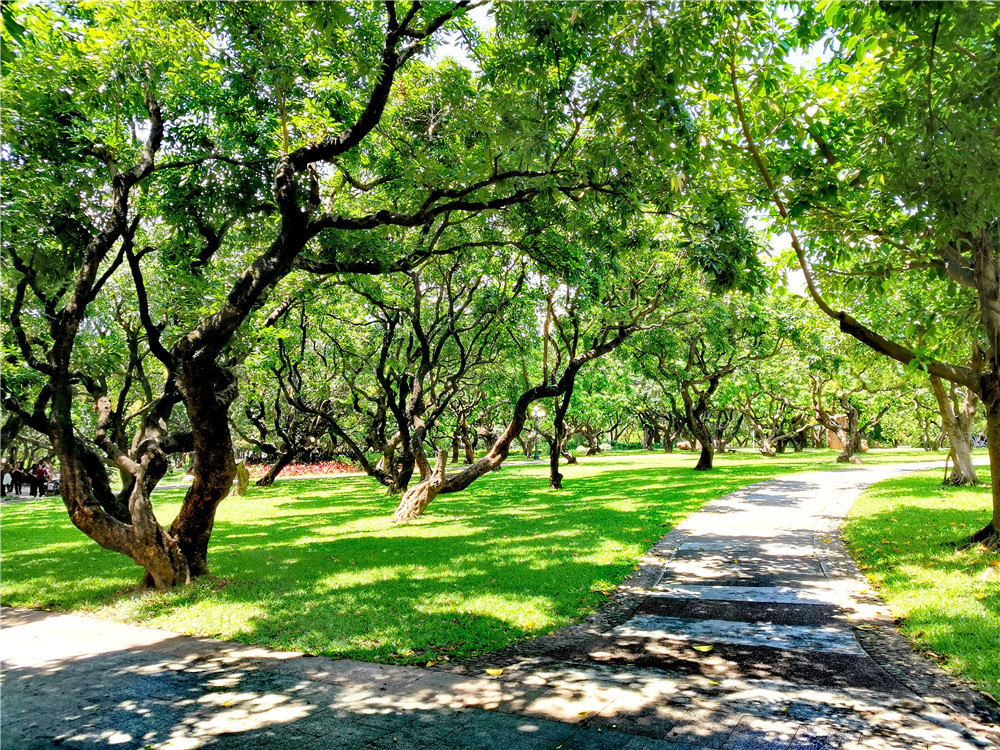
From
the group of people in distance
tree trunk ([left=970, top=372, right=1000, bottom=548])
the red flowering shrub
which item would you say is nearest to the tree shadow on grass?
tree trunk ([left=970, top=372, right=1000, bottom=548])

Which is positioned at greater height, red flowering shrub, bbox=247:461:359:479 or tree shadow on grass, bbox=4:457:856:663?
red flowering shrub, bbox=247:461:359:479

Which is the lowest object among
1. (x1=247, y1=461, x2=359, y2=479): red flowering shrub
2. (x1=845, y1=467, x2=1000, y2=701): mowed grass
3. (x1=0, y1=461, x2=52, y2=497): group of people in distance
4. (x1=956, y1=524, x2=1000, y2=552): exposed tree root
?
(x1=845, y1=467, x2=1000, y2=701): mowed grass

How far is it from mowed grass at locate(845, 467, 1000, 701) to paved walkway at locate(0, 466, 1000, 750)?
0.28 metres

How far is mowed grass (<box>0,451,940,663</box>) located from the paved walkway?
0.46 meters

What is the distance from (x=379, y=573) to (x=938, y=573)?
695 centimetres

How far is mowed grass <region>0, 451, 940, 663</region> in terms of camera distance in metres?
5.93

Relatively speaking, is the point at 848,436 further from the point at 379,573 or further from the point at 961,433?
the point at 379,573

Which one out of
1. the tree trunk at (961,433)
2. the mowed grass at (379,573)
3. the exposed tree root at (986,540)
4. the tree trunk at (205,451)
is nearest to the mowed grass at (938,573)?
the exposed tree root at (986,540)

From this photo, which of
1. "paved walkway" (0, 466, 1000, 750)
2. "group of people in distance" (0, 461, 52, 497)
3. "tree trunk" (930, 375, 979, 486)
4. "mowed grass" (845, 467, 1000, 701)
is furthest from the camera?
"group of people in distance" (0, 461, 52, 497)

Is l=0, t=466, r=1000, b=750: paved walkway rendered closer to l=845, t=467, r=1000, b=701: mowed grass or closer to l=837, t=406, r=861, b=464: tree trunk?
l=845, t=467, r=1000, b=701: mowed grass

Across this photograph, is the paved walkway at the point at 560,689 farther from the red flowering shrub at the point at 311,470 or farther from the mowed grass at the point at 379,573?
the red flowering shrub at the point at 311,470

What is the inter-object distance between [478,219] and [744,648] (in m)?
8.59

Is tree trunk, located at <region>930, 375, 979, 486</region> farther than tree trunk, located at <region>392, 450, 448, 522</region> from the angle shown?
Yes

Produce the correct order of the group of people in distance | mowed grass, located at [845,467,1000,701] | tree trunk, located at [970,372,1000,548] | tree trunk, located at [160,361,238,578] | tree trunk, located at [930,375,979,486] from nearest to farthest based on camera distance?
mowed grass, located at [845,467,1000,701] < tree trunk, located at [160,361,238,578] < tree trunk, located at [970,372,1000,548] < tree trunk, located at [930,375,979,486] < the group of people in distance
